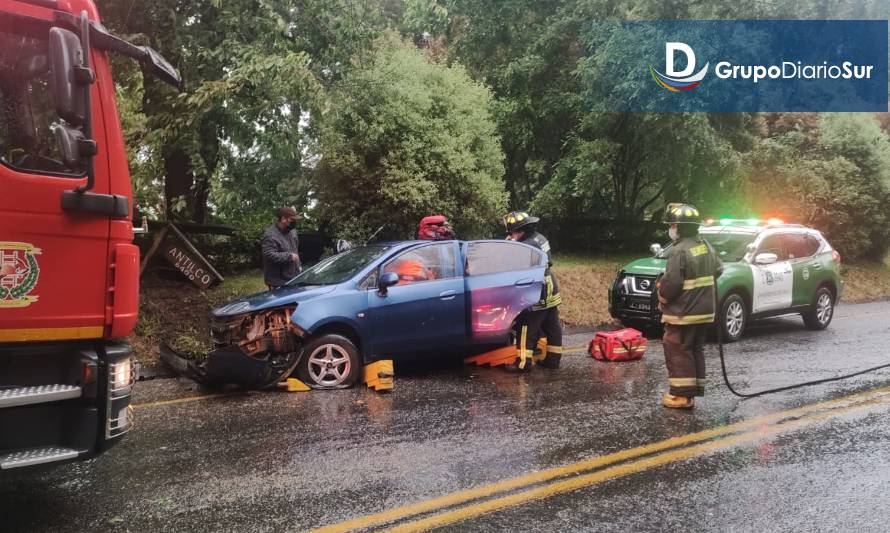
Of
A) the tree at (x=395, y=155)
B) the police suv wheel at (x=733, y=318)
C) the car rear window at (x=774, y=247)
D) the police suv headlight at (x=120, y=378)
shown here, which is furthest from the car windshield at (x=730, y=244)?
the police suv headlight at (x=120, y=378)

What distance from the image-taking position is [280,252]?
8.98m

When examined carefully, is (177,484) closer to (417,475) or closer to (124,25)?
(417,475)

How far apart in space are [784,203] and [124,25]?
18.7 meters

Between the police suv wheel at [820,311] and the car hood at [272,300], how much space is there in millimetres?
8772

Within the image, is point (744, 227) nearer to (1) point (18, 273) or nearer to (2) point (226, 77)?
(2) point (226, 77)

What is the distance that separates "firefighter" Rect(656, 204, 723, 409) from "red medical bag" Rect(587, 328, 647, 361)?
7.30 ft

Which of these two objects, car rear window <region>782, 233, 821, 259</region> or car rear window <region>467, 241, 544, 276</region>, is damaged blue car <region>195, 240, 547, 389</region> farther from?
car rear window <region>782, 233, 821, 259</region>

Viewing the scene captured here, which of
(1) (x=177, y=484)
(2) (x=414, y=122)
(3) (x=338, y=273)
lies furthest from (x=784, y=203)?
(1) (x=177, y=484)

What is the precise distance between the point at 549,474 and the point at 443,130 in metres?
9.52

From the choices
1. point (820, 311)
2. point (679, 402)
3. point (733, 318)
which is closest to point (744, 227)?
point (733, 318)

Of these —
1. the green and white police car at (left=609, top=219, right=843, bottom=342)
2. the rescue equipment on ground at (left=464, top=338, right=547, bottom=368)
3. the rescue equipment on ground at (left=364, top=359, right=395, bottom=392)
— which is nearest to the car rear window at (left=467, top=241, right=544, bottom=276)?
the rescue equipment on ground at (left=464, top=338, right=547, bottom=368)

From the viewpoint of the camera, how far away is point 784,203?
2092cm

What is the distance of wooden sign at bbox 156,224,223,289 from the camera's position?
1000 centimetres

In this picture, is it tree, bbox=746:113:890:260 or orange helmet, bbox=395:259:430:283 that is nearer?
orange helmet, bbox=395:259:430:283
